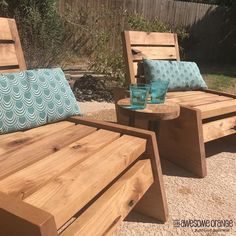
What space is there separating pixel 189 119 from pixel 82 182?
Answer: 153 centimetres

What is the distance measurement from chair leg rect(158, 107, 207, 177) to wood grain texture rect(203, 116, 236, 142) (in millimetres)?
150

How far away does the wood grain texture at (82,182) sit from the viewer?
123 cm

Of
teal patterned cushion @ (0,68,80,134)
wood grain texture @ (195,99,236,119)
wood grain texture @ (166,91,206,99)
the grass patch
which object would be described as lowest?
the grass patch

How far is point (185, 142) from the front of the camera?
9.31 feet

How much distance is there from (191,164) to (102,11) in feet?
20.5

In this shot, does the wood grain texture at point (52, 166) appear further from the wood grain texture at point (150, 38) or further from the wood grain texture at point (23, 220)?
the wood grain texture at point (150, 38)

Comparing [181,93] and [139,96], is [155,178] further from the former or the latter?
[181,93]

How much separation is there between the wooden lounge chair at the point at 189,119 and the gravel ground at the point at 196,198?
124 mm

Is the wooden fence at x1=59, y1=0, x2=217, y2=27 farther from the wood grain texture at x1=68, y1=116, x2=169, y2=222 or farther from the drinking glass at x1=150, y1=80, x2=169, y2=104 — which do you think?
the wood grain texture at x1=68, y1=116, x2=169, y2=222

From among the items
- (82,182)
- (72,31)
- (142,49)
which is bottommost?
(82,182)

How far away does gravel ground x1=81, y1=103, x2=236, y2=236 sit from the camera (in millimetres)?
2088

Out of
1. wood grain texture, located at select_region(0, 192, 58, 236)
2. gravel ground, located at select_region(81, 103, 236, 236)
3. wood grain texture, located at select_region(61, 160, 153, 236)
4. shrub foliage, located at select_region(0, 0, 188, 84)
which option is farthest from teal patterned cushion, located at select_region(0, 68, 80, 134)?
shrub foliage, located at select_region(0, 0, 188, 84)

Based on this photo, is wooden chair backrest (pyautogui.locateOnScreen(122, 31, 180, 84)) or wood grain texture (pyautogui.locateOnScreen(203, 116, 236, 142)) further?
wooden chair backrest (pyautogui.locateOnScreen(122, 31, 180, 84))

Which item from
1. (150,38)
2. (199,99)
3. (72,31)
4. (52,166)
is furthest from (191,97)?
(72,31)
